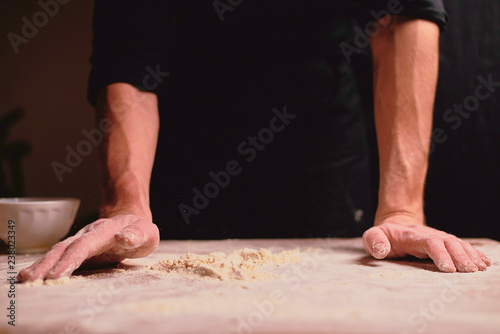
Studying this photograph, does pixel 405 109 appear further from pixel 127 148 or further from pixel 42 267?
pixel 42 267

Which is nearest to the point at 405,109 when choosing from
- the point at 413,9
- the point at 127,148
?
the point at 413,9

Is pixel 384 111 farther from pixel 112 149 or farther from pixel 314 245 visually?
pixel 112 149

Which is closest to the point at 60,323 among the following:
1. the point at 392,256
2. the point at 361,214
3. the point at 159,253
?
the point at 159,253

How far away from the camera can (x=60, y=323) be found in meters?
0.49

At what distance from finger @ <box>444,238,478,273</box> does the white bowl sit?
2.92ft

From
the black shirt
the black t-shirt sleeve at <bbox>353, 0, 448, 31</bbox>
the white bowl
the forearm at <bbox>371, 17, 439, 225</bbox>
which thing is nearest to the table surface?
the white bowl

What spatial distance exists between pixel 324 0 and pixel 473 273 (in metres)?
0.95

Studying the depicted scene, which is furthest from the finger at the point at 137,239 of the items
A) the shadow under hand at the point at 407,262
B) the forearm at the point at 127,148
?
the shadow under hand at the point at 407,262

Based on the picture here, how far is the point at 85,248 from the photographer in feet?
2.41

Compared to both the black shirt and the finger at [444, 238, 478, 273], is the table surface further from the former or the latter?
the black shirt

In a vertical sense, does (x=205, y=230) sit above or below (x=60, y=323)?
below

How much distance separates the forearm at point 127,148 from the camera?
3.35 feet

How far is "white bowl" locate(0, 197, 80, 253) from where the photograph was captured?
0.98 m

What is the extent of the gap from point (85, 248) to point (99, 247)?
28 mm
